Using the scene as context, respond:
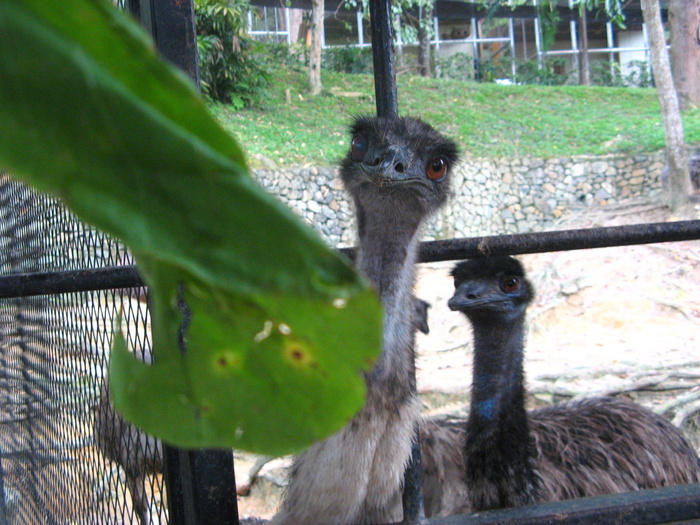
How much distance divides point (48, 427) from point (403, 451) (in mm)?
1133

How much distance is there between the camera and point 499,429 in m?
2.09

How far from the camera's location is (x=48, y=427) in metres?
2.03

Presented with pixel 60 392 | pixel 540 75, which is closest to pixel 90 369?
pixel 60 392

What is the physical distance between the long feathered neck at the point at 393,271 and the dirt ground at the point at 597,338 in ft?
10.8

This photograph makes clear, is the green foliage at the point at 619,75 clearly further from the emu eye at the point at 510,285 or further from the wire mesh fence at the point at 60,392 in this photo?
the wire mesh fence at the point at 60,392

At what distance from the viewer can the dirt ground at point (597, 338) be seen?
5.86m

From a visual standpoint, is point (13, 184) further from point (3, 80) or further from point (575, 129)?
point (575, 129)

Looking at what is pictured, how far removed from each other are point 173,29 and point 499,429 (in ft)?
5.02

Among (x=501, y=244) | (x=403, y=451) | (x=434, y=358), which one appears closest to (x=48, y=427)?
(x=403, y=451)

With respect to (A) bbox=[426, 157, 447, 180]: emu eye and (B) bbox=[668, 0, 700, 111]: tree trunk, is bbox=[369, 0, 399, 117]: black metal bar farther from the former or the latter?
(B) bbox=[668, 0, 700, 111]: tree trunk

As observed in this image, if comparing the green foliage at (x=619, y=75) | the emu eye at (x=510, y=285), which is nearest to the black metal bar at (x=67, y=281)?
the emu eye at (x=510, y=285)

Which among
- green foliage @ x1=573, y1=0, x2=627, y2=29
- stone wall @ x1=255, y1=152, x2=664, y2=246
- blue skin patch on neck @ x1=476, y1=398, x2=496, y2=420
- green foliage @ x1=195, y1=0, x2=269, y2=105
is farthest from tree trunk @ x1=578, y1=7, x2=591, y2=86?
blue skin patch on neck @ x1=476, y1=398, x2=496, y2=420

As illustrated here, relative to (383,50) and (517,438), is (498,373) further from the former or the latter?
(383,50)

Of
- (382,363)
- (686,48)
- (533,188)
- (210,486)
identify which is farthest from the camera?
(686,48)
